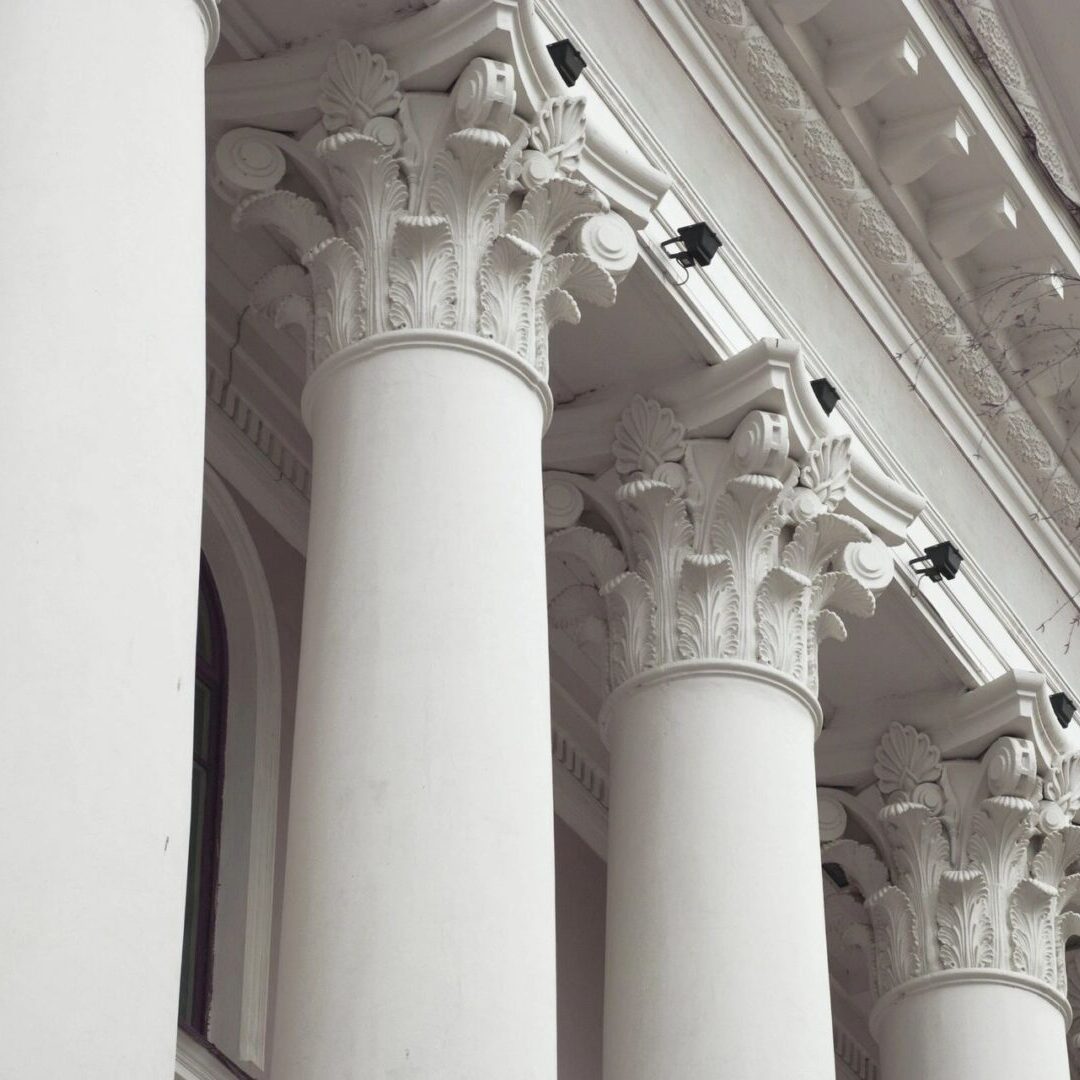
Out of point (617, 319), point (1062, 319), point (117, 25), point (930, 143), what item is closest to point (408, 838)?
point (117, 25)

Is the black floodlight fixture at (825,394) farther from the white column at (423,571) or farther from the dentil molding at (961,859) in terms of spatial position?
the dentil molding at (961,859)

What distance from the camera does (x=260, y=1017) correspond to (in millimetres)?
11094

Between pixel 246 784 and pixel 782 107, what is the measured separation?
4.51 m

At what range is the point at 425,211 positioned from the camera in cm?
→ 913

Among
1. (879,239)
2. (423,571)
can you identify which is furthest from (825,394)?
(423,571)

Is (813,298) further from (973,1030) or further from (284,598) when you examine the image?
(973,1030)

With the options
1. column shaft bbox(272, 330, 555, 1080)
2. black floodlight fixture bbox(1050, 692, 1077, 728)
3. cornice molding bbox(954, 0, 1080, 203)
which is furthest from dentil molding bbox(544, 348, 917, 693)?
cornice molding bbox(954, 0, 1080, 203)

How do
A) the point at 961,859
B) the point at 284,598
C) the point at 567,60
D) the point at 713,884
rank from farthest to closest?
the point at 961,859
the point at 284,598
the point at 567,60
the point at 713,884

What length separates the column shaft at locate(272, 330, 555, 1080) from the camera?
717cm

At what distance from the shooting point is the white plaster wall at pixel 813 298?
442 inches

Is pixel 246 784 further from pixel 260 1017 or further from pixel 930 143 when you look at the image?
pixel 930 143

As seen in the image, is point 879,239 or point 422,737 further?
point 879,239

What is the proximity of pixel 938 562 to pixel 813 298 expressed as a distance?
5.21 ft

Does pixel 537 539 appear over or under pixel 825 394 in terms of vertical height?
under
